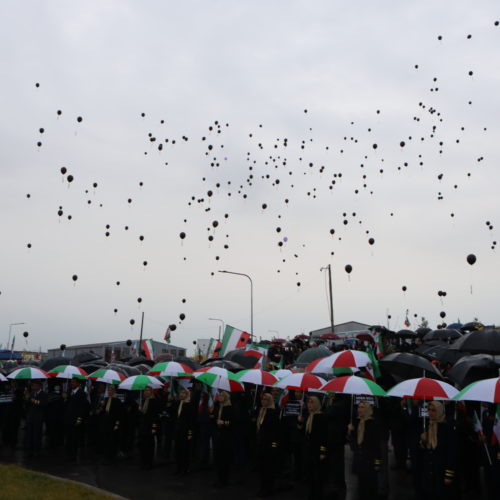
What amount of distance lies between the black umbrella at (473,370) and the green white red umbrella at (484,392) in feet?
10.3

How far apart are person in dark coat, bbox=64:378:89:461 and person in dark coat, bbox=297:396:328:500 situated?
582 centimetres

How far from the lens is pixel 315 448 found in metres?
9.06

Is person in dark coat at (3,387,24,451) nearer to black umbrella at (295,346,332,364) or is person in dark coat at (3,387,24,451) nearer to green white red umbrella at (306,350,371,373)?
green white red umbrella at (306,350,371,373)

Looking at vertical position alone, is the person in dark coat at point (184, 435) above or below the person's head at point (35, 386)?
below

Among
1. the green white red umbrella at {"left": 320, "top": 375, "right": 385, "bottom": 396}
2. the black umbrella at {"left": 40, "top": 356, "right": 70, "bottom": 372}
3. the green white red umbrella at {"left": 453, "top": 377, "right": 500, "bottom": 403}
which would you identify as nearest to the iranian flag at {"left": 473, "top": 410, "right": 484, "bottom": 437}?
the green white red umbrella at {"left": 453, "top": 377, "right": 500, "bottom": 403}

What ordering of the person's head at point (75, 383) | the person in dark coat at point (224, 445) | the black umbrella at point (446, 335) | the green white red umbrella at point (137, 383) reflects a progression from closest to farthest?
the person in dark coat at point (224, 445) → the green white red umbrella at point (137, 383) → the person's head at point (75, 383) → the black umbrella at point (446, 335)

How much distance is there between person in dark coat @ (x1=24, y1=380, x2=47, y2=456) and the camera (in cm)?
1285

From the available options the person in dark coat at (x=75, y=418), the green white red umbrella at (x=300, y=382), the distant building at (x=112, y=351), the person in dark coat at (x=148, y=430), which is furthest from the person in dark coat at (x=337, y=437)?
the distant building at (x=112, y=351)

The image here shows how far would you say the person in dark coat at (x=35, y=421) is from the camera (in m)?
12.9

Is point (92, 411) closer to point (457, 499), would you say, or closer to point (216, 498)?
point (216, 498)

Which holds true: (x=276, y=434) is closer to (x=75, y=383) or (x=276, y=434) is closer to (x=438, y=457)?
(x=438, y=457)

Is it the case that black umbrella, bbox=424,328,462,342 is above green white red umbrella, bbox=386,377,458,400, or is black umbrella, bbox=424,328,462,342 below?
above

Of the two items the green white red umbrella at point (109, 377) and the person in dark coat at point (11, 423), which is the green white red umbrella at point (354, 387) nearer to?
the green white red umbrella at point (109, 377)

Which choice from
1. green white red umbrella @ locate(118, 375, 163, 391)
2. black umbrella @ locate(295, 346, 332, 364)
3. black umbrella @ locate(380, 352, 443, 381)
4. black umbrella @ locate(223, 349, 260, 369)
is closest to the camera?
black umbrella @ locate(380, 352, 443, 381)
